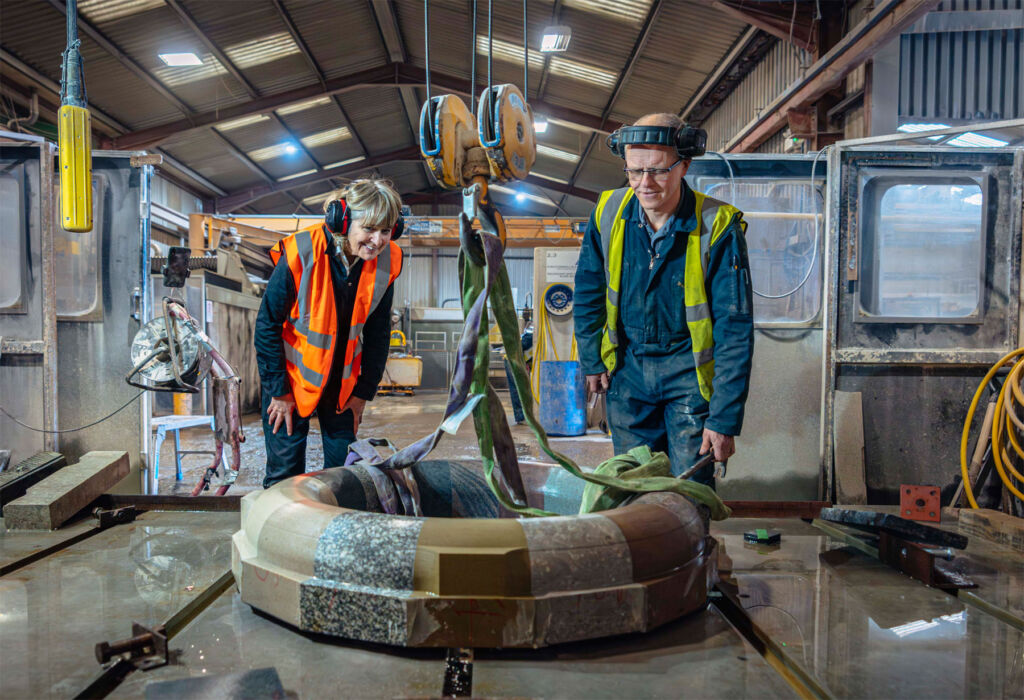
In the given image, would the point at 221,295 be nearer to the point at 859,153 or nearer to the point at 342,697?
the point at 859,153

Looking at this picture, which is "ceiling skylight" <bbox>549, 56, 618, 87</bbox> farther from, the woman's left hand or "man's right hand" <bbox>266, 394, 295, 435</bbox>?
"man's right hand" <bbox>266, 394, 295, 435</bbox>

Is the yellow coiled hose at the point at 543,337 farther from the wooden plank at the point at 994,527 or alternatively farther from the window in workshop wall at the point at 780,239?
the wooden plank at the point at 994,527

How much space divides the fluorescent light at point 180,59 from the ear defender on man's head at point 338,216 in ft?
25.1

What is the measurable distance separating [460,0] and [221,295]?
4.59 m

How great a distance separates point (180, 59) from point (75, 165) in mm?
7429

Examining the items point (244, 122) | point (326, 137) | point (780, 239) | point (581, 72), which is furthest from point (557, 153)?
point (780, 239)

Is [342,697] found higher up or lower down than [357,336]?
lower down

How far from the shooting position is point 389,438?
6.61 m

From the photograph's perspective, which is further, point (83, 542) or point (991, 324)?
point (991, 324)

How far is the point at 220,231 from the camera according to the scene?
916 centimetres

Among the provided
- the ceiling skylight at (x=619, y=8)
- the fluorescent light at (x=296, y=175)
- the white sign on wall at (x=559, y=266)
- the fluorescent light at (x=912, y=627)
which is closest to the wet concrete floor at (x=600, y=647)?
the fluorescent light at (x=912, y=627)

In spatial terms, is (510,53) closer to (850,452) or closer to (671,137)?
(850,452)

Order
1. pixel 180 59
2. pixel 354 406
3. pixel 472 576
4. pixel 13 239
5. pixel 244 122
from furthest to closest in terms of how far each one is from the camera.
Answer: pixel 244 122 < pixel 180 59 < pixel 13 239 < pixel 354 406 < pixel 472 576

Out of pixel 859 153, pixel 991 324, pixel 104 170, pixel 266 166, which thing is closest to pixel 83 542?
pixel 104 170
